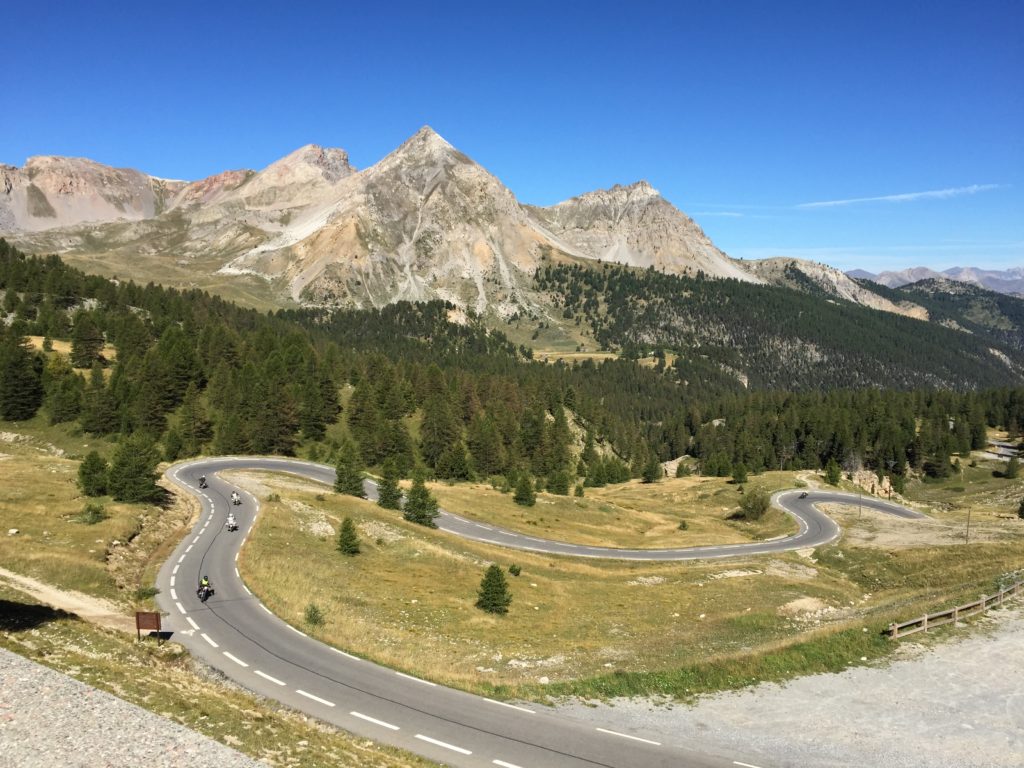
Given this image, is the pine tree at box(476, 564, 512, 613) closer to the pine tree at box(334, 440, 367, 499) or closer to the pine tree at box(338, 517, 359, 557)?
the pine tree at box(338, 517, 359, 557)

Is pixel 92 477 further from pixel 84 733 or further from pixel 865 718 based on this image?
pixel 865 718

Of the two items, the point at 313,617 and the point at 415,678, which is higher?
the point at 313,617

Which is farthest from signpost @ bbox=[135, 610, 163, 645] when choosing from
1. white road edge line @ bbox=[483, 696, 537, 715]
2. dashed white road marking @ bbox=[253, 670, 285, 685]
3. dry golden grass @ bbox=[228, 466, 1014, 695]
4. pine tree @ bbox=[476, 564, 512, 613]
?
pine tree @ bbox=[476, 564, 512, 613]

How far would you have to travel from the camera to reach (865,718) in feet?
82.3

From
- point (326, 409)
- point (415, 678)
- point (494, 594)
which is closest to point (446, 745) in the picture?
point (415, 678)

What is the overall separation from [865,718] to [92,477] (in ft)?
197

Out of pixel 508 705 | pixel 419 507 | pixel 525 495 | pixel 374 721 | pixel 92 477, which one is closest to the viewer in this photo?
pixel 374 721

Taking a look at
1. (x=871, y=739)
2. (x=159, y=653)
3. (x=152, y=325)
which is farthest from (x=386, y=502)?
(x=152, y=325)

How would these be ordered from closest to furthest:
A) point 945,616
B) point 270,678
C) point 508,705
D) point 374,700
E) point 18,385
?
point 374,700
point 508,705
point 270,678
point 945,616
point 18,385

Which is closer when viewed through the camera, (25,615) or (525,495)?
(25,615)

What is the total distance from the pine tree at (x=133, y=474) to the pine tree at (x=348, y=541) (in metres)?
19.3

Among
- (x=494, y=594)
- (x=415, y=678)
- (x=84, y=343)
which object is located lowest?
(x=494, y=594)

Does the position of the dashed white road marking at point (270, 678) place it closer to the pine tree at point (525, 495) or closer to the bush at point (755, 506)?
the pine tree at point (525, 495)

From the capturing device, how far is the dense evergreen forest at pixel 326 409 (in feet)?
323
